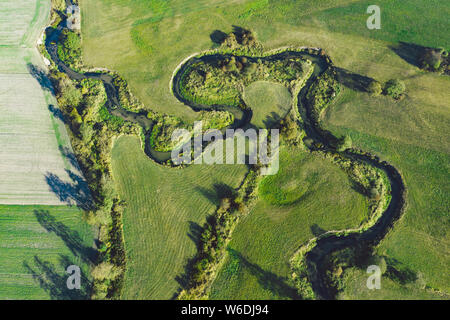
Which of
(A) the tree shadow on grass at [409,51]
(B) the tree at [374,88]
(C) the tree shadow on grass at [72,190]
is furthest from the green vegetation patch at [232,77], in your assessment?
(C) the tree shadow on grass at [72,190]

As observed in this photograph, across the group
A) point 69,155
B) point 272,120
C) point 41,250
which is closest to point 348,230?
point 272,120

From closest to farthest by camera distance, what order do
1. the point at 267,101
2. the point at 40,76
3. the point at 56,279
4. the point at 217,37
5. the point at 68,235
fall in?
the point at 56,279
the point at 68,235
the point at 267,101
the point at 40,76
the point at 217,37

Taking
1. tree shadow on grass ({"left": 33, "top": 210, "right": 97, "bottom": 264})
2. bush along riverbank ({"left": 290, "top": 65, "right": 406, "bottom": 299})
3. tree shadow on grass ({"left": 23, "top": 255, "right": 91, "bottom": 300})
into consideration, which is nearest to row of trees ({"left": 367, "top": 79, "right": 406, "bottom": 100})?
bush along riverbank ({"left": 290, "top": 65, "right": 406, "bottom": 299})

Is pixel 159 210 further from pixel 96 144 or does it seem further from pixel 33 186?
pixel 33 186

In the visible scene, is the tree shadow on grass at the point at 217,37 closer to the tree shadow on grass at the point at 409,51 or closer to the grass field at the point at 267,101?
the grass field at the point at 267,101

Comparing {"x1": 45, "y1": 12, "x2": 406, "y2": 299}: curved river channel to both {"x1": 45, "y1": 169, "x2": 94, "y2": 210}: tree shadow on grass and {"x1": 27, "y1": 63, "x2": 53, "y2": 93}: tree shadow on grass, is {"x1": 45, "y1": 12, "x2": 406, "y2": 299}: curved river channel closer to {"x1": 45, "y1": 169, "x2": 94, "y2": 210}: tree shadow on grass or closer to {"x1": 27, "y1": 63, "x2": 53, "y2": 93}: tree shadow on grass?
{"x1": 27, "y1": 63, "x2": 53, "y2": 93}: tree shadow on grass

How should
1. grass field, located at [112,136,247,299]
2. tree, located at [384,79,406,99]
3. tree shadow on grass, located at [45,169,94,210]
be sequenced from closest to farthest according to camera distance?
grass field, located at [112,136,247,299]
tree shadow on grass, located at [45,169,94,210]
tree, located at [384,79,406,99]
